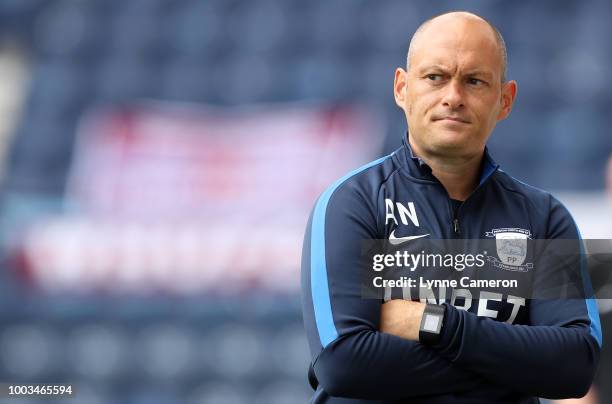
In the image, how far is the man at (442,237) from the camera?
5.67ft

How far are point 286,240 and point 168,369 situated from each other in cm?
88

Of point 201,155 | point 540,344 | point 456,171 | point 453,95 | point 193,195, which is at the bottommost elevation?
point 540,344

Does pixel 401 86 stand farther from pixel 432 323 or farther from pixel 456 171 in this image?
pixel 432 323

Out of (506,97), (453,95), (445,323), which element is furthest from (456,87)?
(445,323)

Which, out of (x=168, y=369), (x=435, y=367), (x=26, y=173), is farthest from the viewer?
Answer: (x=26, y=173)

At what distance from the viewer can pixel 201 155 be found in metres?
5.30

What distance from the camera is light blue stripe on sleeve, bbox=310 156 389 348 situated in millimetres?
1760

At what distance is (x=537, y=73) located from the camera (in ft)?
18.2

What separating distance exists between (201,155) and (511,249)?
142 inches

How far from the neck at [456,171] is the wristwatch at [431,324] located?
0.24 meters

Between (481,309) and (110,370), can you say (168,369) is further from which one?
(481,309)

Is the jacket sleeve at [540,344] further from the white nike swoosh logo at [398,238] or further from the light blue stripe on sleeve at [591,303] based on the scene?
the white nike swoosh logo at [398,238]

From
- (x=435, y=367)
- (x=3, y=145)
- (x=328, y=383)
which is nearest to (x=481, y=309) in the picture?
(x=435, y=367)

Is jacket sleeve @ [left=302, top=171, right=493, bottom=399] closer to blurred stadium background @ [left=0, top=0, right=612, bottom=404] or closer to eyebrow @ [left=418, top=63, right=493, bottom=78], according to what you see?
eyebrow @ [left=418, top=63, right=493, bottom=78]
